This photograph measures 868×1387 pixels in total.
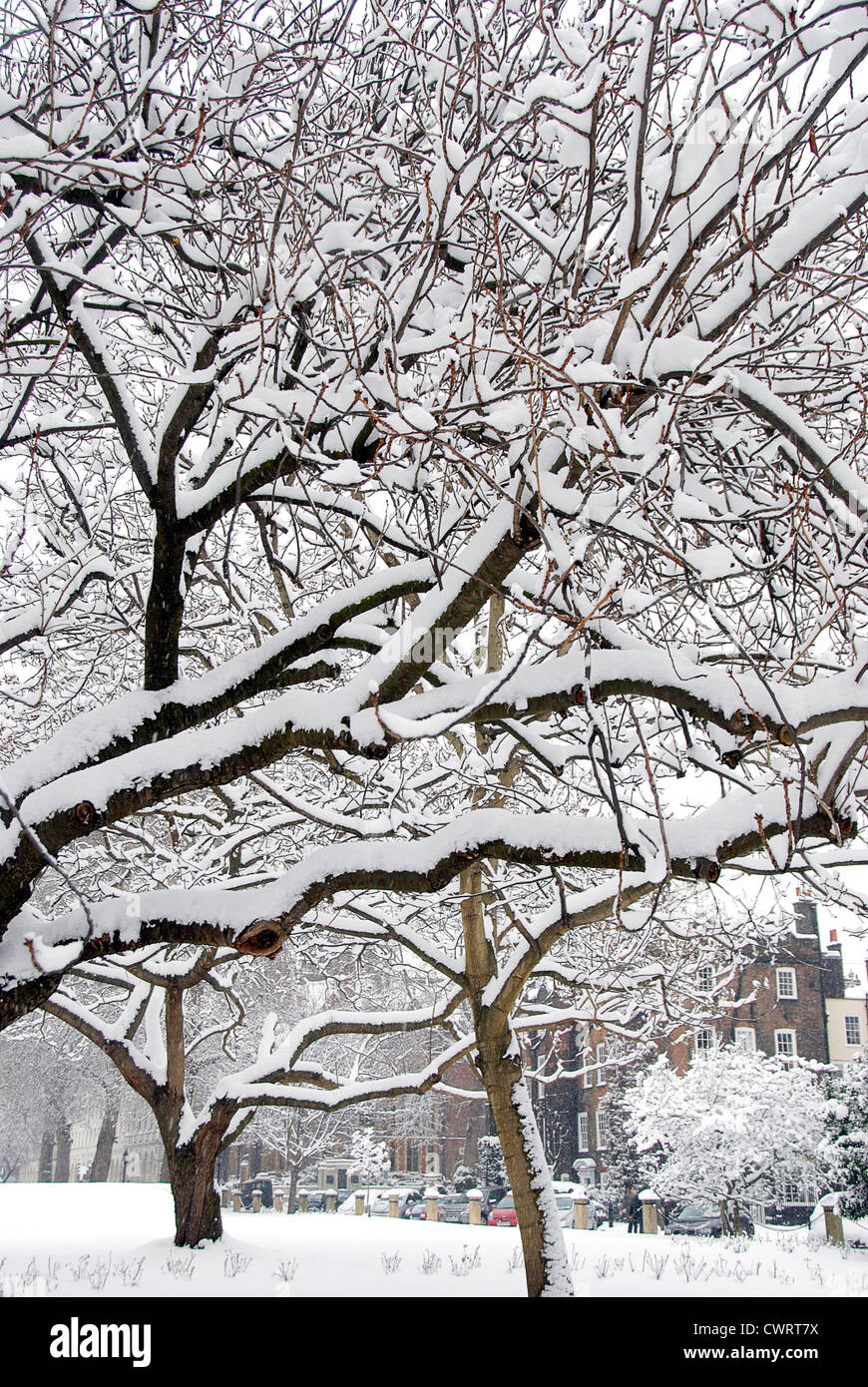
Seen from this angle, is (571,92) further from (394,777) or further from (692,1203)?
(692,1203)

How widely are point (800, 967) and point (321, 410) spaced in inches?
1396

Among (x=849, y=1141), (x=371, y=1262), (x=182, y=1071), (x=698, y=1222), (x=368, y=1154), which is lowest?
(x=368, y=1154)

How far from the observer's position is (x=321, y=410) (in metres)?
4.09

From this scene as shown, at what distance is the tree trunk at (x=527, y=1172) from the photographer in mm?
7604

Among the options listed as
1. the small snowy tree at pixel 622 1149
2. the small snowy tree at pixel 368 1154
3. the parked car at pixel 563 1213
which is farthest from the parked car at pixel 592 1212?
the small snowy tree at pixel 368 1154

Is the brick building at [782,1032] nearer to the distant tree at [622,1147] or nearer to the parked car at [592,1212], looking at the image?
the distant tree at [622,1147]

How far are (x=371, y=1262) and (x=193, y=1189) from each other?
244 centimetres

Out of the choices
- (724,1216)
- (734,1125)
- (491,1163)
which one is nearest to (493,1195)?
(491,1163)

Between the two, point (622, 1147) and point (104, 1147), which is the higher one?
point (622, 1147)

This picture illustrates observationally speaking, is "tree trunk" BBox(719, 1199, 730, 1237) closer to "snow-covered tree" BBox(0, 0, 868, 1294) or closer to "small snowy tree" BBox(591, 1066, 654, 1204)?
"small snowy tree" BBox(591, 1066, 654, 1204)

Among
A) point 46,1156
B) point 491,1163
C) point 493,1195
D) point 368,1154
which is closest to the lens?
point 493,1195

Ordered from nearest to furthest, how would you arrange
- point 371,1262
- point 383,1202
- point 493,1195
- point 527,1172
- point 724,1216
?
point 527,1172
point 371,1262
point 724,1216
point 493,1195
point 383,1202

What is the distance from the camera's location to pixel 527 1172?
7926 mm

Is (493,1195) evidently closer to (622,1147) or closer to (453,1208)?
(453,1208)
